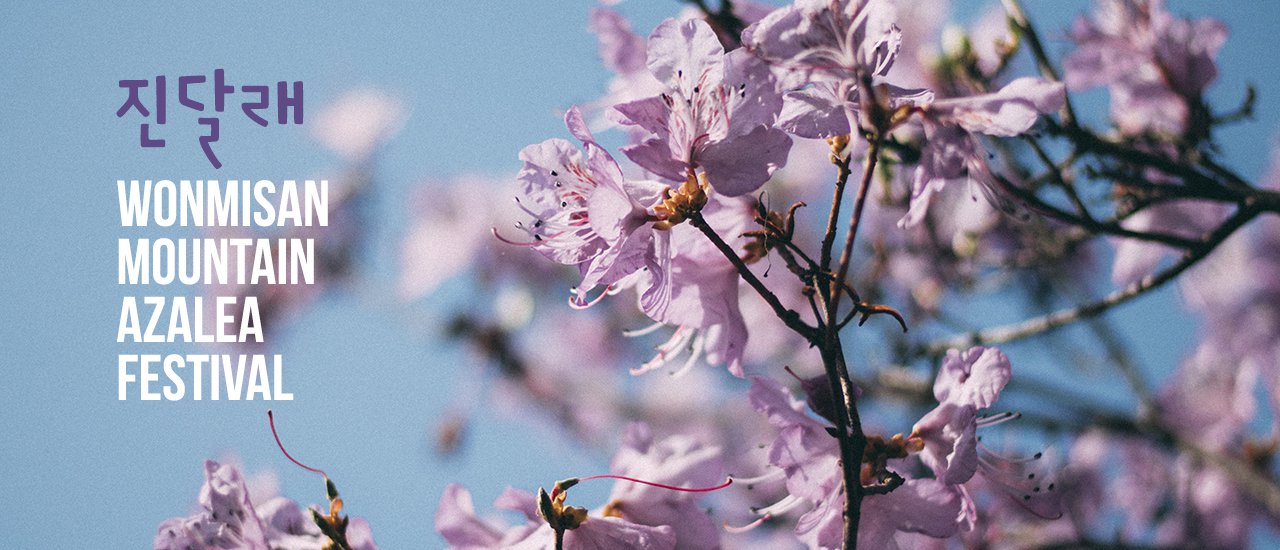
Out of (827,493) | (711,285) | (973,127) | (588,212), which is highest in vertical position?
(973,127)

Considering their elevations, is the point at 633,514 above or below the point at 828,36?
below

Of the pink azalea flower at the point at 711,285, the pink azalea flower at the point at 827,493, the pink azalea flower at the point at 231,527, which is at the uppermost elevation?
the pink azalea flower at the point at 711,285

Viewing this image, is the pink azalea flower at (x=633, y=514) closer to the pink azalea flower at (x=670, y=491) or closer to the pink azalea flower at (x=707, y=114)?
the pink azalea flower at (x=670, y=491)

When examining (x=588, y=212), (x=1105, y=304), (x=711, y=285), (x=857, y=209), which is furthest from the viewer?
(x=1105, y=304)

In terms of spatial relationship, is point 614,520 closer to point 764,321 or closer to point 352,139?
point 764,321

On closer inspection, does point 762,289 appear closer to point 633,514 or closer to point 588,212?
point 588,212

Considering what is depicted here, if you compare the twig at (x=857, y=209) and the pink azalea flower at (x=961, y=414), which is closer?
the twig at (x=857, y=209)

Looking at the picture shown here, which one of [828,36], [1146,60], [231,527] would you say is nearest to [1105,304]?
[1146,60]

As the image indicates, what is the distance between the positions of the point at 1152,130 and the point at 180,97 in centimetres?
302

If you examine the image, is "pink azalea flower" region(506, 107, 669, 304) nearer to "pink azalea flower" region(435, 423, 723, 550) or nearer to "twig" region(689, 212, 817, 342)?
"twig" region(689, 212, 817, 342)

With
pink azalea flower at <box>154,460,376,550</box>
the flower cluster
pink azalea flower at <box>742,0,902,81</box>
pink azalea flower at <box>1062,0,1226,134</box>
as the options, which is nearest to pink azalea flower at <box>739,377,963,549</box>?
the flower cluster

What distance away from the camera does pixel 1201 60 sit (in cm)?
226

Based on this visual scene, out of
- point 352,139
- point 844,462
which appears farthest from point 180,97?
point 844,462

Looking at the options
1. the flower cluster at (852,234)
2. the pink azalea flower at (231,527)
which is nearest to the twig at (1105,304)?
the flower cluster at (852,234)
